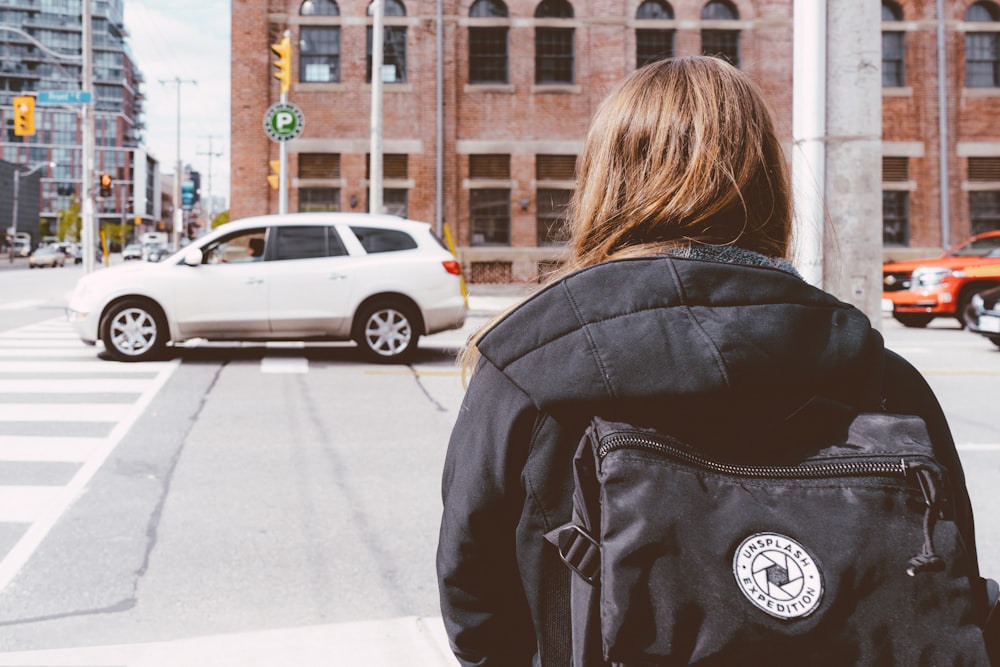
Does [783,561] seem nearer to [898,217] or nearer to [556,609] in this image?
[556,609]

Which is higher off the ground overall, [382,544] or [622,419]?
[622,419]

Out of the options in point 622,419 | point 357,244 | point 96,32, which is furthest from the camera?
point 96,32

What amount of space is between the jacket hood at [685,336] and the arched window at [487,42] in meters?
29.0

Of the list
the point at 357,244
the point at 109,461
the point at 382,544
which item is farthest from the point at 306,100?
the point at 382,544

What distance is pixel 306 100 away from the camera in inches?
1142

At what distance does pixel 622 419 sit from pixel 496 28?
96.8 feet

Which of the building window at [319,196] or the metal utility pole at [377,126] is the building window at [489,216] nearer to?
the building window at [319,196]

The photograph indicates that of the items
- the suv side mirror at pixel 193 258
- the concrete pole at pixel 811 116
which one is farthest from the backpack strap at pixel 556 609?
the suv side mirror at pixel 193 258

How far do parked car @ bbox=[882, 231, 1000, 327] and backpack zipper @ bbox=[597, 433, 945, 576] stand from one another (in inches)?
737

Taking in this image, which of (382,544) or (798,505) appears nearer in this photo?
(798,505)

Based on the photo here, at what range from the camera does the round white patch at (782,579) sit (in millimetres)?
1231

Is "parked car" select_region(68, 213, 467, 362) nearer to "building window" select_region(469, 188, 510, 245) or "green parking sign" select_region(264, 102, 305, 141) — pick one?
"green parking sign" select_region(264, 102, 305, 141)

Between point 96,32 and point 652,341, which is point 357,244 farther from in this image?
point 96,32

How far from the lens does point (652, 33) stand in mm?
29906
